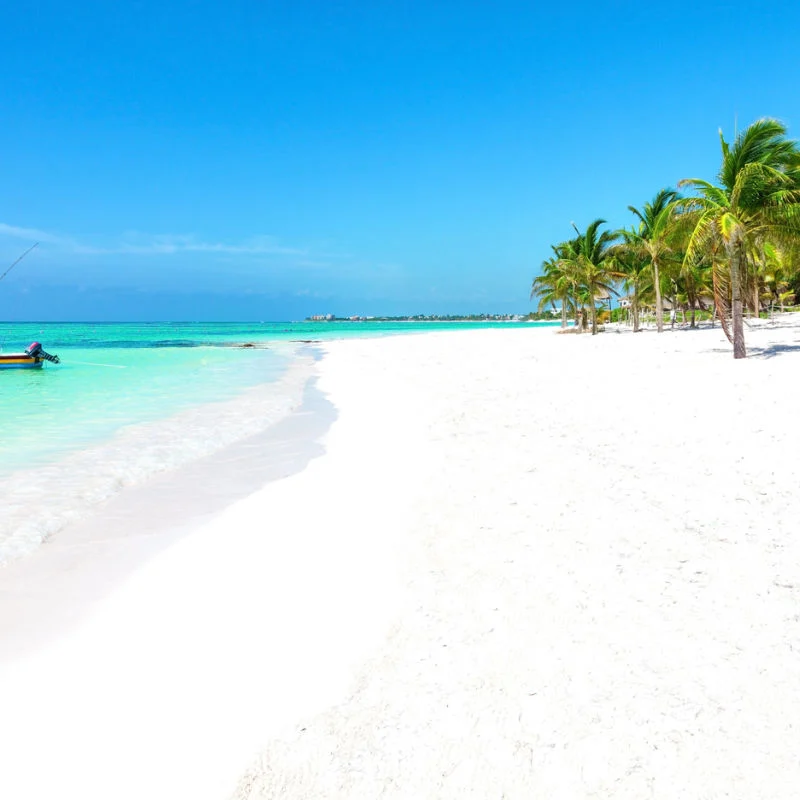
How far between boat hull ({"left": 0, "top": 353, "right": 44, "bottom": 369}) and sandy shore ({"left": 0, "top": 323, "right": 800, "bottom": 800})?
27.4m

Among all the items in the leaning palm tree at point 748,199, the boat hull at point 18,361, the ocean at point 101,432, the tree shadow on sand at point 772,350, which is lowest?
the ocean at point 101,432

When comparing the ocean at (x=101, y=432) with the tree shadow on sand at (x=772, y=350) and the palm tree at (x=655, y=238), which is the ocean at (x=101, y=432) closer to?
the tree shadow on sand at (x=772, y=350)

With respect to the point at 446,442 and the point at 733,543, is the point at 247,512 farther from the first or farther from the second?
the point at 733,543

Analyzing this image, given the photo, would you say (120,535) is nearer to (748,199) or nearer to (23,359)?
(748,199)

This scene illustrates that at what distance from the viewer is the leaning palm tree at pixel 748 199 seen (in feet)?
46.7

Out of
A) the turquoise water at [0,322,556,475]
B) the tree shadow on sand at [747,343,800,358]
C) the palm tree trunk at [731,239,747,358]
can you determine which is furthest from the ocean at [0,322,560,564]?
the tree shadow on sand at [747,343,800,358]

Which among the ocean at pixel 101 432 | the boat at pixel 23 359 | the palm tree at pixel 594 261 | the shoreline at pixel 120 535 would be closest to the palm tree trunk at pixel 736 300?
the ocean at pixel 101 432

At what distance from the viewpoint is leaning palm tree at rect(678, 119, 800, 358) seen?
1423cm

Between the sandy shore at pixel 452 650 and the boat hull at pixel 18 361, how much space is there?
27.4 metres

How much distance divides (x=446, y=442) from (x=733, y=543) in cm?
439

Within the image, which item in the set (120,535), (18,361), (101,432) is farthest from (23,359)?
(120,535)

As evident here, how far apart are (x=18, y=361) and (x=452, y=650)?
31260 millimetres

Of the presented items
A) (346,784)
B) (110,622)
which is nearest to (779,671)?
(346,784)

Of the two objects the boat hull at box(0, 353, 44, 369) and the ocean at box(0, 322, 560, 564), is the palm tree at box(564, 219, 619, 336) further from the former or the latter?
the boat hull at box(0, 353, 44, 369)
